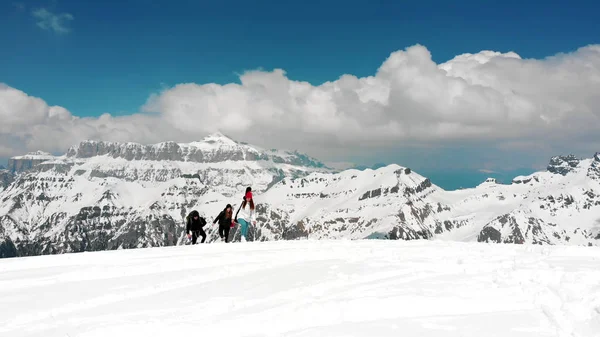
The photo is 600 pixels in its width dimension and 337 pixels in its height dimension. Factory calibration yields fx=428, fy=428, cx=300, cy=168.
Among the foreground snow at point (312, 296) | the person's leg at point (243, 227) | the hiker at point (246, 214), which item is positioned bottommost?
the foreground snow at point (312, 296)

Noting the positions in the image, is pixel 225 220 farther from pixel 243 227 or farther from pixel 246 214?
pixel 246 214

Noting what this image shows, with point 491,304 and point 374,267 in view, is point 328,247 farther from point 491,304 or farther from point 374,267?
point 491,304

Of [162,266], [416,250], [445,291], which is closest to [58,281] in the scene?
[162,266]

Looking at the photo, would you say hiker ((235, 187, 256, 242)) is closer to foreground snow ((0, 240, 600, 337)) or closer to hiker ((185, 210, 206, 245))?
hiker ((185, 210, 206, 245))

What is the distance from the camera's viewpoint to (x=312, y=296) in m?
11.7

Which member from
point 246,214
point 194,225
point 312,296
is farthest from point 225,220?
point 312,296

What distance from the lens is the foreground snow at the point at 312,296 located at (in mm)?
9211

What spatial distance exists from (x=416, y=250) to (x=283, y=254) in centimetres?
650

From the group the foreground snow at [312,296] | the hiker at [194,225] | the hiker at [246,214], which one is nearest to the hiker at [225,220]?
the hiker at [246,214]

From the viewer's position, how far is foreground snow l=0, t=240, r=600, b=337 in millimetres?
9211

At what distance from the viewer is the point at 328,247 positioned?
22.4 metres

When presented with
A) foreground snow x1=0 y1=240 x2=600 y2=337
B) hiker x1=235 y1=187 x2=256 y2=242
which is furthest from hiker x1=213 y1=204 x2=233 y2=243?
foreground snow x1=0 y1=240 x2=600 y2=337

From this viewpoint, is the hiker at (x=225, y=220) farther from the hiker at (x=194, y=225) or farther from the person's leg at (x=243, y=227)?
the hiker at (x=194, y=225)

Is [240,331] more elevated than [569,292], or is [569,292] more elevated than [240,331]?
[569,292]
